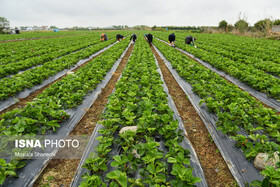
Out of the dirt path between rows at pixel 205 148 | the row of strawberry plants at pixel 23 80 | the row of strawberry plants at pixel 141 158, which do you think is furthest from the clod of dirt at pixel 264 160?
the row of strawberry plants at pixel 23 80

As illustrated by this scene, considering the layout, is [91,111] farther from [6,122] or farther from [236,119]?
[236,119]

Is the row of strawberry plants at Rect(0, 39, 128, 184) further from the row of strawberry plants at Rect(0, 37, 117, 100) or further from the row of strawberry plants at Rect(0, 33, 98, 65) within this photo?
the row of strawberry plants at Rect(0, 33, 98, 65)

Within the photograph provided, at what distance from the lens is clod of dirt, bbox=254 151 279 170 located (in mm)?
2307

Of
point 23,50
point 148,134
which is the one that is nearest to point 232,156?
point 148,134

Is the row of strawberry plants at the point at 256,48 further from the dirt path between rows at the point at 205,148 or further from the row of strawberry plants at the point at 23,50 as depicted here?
the row of strawberry plants at the point at 23,50

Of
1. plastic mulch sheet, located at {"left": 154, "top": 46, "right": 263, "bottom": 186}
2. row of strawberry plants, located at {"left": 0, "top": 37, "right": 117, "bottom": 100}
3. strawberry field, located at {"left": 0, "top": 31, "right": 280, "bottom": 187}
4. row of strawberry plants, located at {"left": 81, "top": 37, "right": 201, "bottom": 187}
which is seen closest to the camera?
row of strawberry plants, located at {"left": 81, "top": 37, "right": 201, "bottom": 187}

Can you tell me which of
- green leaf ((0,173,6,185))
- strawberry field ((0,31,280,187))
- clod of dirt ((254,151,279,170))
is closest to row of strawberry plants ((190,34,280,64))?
strawberry field ((0,31,280,187))

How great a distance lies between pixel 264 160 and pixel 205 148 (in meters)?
1.03

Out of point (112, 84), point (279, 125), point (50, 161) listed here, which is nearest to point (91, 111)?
point (50, 161)

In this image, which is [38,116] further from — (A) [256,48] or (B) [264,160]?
(A) [256,48]

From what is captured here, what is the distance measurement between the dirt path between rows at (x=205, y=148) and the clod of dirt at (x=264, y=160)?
0.47 meters

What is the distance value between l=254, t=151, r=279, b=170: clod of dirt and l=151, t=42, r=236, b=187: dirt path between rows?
18.5 inches

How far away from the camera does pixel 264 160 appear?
237 cm

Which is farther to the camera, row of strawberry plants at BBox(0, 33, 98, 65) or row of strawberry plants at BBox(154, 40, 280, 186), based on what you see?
row of strawberry plants at BBox(0, 33, 98, 65)
